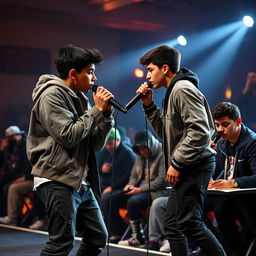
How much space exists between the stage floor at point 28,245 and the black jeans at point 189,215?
1.08 meters

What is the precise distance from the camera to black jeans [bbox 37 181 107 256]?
8.50ft

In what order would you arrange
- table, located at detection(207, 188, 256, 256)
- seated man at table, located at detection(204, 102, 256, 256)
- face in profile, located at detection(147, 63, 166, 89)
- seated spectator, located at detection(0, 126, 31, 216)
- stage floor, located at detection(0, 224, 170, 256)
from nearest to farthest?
face in profile, located at detection(147, 63, 166, 89)
table, located at detection(207, 188, 256, 256)
seated man at table, located at detection(204, 102, 256, 256)
stage floor, located at detection(0, 224, 170, 256)
seated spectator, located at detection(0, 126, 31, 216)

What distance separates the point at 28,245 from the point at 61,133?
98.2 inches

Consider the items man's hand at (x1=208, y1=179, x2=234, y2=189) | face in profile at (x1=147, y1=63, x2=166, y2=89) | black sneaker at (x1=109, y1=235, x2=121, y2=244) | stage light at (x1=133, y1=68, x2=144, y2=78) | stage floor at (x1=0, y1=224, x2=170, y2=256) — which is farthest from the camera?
stage light at (x1=133, y1=68, x2=144, y2=78)

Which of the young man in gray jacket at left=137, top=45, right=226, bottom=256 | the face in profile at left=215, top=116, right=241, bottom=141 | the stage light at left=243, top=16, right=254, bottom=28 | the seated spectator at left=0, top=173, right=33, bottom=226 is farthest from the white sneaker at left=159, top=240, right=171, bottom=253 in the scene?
the stage light at left=243, top=16, right=254, bottom=28

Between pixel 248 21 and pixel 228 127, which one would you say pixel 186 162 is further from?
pixel 248 21

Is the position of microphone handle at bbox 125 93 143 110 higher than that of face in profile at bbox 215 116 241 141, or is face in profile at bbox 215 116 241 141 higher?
microphone handle at bbox 125 93 143 110

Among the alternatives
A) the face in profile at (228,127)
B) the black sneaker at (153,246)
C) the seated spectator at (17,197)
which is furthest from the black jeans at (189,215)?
the seated spectator at (17,197)

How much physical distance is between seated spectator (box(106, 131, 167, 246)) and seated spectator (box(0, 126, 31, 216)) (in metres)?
1.56

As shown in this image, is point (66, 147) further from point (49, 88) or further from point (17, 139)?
point (17, 139)

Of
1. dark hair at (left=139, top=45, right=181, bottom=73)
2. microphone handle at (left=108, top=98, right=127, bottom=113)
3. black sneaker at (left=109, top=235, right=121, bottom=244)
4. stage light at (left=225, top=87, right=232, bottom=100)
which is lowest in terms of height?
black sneaker at (left=109, top=235, right=121, bottom=244)

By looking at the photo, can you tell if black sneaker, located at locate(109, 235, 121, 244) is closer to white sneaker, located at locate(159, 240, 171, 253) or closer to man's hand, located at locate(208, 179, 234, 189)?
white sneaker, located at locate(159, 240, 171, 253)

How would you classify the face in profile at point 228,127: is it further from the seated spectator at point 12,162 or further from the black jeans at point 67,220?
the seated spectator at point 12,162

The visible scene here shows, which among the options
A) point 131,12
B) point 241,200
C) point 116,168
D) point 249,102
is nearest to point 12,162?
Answer: point 116,168
